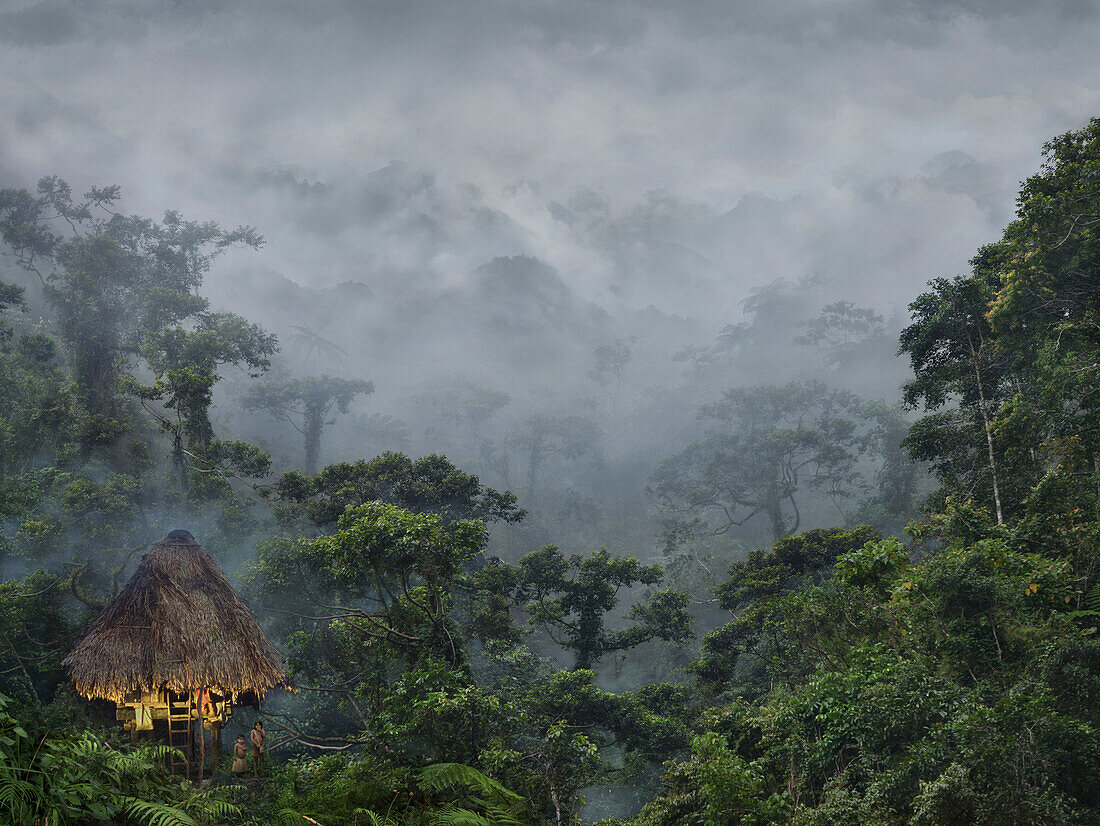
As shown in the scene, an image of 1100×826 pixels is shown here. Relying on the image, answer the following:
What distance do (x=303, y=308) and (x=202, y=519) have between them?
58411 millimetres

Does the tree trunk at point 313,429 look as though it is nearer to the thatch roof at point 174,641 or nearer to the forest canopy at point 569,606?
the forest canopy at point 569,606

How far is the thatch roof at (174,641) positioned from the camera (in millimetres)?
8688

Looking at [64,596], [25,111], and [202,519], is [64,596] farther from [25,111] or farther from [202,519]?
[25,111]

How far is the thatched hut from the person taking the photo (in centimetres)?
870

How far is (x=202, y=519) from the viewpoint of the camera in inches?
660

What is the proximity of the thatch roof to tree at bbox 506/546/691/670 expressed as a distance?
662cm

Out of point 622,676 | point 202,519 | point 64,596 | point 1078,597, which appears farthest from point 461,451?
point 1078,597

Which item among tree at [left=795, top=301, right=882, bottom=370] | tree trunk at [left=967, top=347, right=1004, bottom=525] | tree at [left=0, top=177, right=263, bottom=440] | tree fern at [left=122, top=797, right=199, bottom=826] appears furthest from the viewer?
tree at [left=795, top=301, right=882, bottom=370]

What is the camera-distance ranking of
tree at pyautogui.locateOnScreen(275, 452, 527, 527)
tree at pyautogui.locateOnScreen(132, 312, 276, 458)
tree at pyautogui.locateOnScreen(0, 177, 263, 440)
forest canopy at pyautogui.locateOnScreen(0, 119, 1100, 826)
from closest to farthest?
forest canopy at pyautogui.locateOnScreen(0, 119, 1100, 826) → tree at pyautogui.locateOnScreen(275, 452, 527, 527) → tree at pyautogui.locateOnScreen(132, 312, 276, 458) → tree at pyautogui.locateOnScreen(0, 177, 263, 440)

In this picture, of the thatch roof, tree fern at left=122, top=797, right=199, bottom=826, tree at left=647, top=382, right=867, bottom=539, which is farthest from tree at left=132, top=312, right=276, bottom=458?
tree at left=647, top=382, right=867, bottom=539

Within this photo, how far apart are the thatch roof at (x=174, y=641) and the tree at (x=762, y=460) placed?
79.8 feet

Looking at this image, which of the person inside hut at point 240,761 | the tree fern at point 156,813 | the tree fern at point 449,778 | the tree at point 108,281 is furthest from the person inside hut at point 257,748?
the tree at point 108,281

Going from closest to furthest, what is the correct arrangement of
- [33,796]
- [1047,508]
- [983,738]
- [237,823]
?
[33,796]
[237,823]
[983,738]
[1047,508]

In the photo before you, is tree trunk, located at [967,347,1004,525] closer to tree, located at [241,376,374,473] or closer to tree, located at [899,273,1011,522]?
tree, located at [899,273,1011,522]
